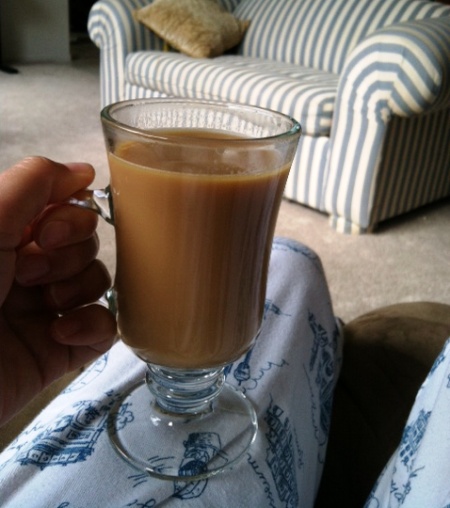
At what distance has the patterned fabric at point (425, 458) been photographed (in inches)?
17.1

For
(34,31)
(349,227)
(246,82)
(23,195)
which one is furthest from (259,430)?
(34,31)

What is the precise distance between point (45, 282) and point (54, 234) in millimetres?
93

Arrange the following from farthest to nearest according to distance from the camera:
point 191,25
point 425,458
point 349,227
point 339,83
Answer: point 191,25
point 349,227
point 339,83
point 425,458

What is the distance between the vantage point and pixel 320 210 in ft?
7.98

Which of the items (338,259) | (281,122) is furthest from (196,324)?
(338,259)

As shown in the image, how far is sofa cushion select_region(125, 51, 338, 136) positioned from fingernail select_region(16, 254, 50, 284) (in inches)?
68.9

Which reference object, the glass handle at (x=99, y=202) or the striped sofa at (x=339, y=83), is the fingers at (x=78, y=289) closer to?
the glass handle at (x=99, y=202)

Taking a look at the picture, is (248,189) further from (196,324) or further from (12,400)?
(12,400)

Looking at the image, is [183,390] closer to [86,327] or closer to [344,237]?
[86,327]

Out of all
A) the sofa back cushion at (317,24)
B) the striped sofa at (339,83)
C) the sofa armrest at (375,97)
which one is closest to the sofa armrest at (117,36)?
the striped sofa at (339,83)

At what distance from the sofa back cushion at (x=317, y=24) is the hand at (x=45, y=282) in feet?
8.05

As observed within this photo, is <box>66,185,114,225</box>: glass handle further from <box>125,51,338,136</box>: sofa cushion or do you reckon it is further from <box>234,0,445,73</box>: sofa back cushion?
<box>234,0,445,73</box>: sofa back cushion

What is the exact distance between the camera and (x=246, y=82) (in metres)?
2.38

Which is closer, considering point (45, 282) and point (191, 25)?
point (45, 282)
